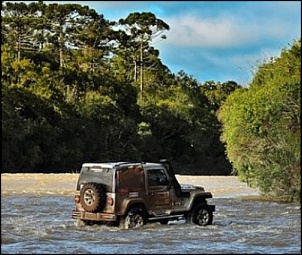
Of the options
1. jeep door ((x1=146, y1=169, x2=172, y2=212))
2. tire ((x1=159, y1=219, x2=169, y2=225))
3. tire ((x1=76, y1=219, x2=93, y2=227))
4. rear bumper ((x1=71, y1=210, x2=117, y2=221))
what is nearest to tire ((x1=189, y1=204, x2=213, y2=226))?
tire ((x1=159, y1=219, x2=169, y2=225))

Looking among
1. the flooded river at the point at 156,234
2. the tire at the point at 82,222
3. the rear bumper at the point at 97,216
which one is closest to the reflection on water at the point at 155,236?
the flooded river at the point at 156,234

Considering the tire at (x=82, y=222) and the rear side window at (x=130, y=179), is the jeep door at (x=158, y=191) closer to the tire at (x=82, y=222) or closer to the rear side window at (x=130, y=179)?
the rear side window at (x=130, y=179)

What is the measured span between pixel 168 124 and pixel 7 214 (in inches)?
1748

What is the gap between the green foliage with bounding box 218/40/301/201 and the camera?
26.5 m

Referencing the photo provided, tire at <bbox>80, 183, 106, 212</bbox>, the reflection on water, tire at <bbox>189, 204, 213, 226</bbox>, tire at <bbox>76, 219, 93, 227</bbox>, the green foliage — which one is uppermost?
the green foliage

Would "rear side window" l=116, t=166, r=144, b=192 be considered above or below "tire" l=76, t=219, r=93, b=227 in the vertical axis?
above

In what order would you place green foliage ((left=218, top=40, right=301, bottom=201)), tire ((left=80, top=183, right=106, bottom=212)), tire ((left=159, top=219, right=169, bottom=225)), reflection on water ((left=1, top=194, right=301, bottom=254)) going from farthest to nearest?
green foliage ((left=218, top=40, right=301, bottom=201))
tire ((left=159, top=219, right=169, bottom=225))
tire ((left=80, top=183, right=106, bottom=212))
reflection on water ((left=1, top=194, right=301, bottom=254))

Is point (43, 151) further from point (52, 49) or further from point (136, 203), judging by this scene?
point (136, 203)

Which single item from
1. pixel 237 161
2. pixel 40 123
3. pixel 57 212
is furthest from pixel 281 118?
pixel 40 123

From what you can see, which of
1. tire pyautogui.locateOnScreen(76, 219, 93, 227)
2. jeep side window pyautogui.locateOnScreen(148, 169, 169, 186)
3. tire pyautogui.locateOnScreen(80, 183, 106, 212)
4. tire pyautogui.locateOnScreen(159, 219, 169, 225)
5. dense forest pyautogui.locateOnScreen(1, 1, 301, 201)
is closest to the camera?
tire pyautogui.locateOnScreen(80, 183, 106, 212)

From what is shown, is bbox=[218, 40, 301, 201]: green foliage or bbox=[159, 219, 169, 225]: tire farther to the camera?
bbox=[218, 40, 301, 201]: green foliage

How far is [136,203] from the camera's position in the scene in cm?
1781

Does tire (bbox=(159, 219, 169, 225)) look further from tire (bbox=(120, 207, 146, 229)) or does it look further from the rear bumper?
the rear bumper

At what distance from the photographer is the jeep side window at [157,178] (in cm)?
1809
